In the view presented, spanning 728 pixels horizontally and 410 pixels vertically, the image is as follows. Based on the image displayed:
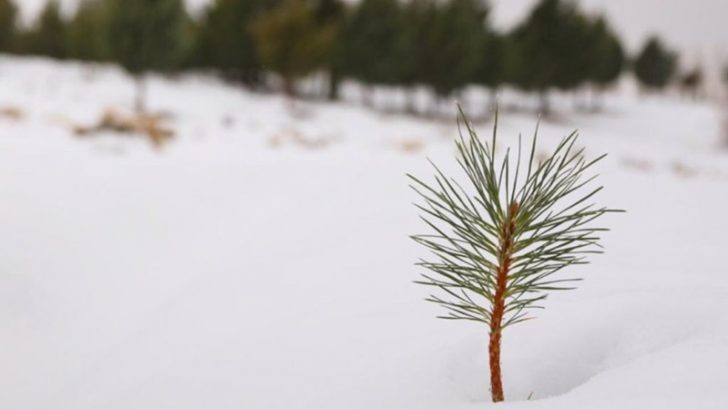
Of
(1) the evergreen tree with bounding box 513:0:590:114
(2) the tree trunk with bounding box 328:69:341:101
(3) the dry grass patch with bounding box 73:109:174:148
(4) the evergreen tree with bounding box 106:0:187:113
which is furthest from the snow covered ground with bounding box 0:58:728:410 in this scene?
(1) the evergreen tree with bounding box 513:0:590:114

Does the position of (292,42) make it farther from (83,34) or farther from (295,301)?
(295,301)

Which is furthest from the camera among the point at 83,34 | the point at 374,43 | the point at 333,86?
the point at 83,34

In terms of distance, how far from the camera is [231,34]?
111ft

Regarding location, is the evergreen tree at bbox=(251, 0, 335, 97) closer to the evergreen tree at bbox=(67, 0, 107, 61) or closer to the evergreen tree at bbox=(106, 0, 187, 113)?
the evergreen tree at bbox=(106, 0, 187, 113)

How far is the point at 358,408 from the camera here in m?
1.89

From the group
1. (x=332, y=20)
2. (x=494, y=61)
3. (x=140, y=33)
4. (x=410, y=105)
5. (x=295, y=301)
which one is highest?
(x=332, y=20)

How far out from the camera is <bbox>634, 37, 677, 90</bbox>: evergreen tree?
59.6m

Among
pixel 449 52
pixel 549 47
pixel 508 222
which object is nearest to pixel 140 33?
pixel 449 52

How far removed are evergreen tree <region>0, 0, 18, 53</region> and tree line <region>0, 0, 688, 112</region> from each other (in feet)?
0.66

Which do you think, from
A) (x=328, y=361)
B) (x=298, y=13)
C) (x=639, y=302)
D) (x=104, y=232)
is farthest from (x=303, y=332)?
(x=298, y=13)

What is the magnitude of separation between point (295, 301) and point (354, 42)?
3207cm

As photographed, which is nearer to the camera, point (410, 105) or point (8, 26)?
point (410, 105)

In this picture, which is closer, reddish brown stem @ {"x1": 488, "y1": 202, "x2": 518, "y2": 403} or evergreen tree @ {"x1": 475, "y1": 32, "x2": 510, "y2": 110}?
reddish brown stem @ {"x1": 488, "y1": 202, "x2": 518, "y2": 403}

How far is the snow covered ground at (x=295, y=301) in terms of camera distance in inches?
74.1
